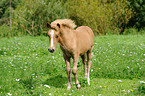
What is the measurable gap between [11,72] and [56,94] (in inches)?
110

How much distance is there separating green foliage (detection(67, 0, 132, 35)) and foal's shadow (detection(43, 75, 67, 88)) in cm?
1565

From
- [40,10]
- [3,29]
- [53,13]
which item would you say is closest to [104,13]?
[53,13]

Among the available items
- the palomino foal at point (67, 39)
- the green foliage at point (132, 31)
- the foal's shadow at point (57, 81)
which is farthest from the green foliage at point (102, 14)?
the palomino foal at point (67, 39)

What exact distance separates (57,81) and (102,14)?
16820mm

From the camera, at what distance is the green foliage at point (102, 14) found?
22.3 m

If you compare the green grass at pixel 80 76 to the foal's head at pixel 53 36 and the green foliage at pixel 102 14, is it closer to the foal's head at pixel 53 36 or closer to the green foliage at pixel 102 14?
the foal's head at pixel 53 36

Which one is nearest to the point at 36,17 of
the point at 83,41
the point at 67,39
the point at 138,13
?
the point at 138,13

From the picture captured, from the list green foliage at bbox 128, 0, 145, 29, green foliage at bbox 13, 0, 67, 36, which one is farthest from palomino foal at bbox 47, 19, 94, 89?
green foliage at bbox 128, 0, 145, 29

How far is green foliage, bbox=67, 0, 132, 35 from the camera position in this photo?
878 inches

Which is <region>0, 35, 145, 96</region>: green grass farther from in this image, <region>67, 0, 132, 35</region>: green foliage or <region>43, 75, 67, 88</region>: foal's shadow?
<region>67, 0, 132, 35</region>: green foliage

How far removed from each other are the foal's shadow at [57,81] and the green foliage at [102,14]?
15.6 metres

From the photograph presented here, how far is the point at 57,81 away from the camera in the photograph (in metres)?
6.96

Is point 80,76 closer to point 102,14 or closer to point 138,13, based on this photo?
point 102,14

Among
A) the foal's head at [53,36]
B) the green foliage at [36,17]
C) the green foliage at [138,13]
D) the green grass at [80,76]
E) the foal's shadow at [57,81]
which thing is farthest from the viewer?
the green foliage at [138,13]
